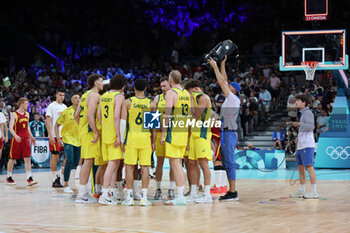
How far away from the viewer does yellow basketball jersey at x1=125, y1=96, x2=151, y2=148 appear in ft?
26.9

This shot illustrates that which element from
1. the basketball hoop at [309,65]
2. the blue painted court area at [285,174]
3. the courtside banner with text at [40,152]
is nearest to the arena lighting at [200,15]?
the basketball hoop at [309,65]

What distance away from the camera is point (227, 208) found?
7.93 metres

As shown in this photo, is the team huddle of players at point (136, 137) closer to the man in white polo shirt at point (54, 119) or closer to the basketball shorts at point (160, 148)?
the basketball shorts at point (160, 148)

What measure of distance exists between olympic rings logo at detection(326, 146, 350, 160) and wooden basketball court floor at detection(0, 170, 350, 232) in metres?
5.57

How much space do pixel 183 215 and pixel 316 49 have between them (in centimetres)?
855

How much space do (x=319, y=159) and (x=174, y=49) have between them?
1259 centimetres

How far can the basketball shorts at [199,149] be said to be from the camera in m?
8.54

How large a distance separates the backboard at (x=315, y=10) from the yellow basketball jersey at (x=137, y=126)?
7397mm

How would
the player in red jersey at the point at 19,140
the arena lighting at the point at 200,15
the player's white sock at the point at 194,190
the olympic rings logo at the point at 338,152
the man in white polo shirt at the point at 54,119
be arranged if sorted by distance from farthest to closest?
the arena lighting at the point at 200,15
the olympic rings logo at the point at 338,152
the player in red jersey at the point at 19,140
the man in white polo shirt at the point at 54,119
the player's white sock at the point at 194,190

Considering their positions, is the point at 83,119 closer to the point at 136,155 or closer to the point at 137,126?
the point at 137,126

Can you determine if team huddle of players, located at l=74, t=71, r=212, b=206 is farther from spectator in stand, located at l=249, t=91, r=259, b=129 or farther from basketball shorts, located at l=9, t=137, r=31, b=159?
spectator in stand, located at l=249, t=91, r=259, b=129

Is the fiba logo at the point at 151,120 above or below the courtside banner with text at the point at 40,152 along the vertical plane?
above

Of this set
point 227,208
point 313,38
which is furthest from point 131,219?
point 313,38

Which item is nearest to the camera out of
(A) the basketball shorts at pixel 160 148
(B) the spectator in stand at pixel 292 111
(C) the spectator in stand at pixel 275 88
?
(A) the basketball shorts at pixel 160 148
